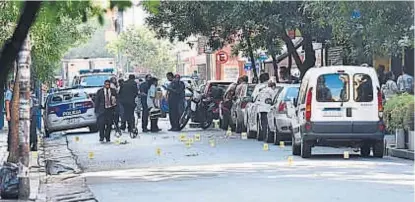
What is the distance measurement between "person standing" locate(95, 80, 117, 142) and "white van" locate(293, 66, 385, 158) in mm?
7953

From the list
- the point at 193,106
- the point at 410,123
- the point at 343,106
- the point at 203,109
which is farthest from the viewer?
the point at 193,106

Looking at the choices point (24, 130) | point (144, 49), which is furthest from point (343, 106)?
point (144, 49)

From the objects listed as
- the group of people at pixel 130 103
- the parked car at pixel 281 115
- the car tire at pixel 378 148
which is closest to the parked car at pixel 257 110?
the parked car at pixel 281 115

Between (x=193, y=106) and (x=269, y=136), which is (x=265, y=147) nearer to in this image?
(x=269, y=136)

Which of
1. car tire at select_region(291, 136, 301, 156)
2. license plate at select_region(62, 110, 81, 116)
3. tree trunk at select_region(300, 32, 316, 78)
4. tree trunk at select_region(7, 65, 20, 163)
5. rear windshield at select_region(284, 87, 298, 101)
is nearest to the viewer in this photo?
tree trunk at select_region(7, 65, 20, 163)

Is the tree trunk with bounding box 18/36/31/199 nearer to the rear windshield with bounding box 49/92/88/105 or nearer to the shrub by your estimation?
the shrub

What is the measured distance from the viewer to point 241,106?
27.8 meters

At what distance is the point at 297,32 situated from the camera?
32.9m

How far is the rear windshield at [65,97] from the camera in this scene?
99.1 feet

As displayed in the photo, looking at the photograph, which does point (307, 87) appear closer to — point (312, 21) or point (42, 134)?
point (312, 21)

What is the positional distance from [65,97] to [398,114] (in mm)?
13573

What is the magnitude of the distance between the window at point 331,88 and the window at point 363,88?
17 cm

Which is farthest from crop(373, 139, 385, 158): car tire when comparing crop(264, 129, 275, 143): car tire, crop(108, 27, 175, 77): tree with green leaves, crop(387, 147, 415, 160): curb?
crop(108, 27, 175, 77): tree with green leaves

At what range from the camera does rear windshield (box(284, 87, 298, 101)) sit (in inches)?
866
